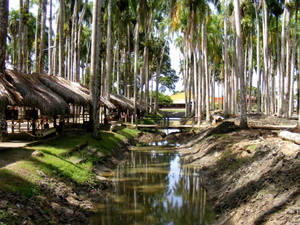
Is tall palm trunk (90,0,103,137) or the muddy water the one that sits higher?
tall palm trunk (90,0,103,137)

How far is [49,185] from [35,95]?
20.2 feet

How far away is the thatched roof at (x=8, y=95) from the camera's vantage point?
11266 mm

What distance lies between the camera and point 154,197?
1070 cm

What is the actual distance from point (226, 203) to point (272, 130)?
459 inches

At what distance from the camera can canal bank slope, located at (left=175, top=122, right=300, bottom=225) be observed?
693 centimetres

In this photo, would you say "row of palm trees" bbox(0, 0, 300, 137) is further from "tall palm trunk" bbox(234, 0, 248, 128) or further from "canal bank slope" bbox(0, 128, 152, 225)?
"canal bank slope" bbox(0, 128, 152, 225)

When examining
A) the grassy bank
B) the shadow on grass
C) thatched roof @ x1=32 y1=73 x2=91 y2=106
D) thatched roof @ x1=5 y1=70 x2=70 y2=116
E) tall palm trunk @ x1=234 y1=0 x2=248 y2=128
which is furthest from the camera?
tall palm trunk @ x1=234 y1=0 x2=248 y2=128

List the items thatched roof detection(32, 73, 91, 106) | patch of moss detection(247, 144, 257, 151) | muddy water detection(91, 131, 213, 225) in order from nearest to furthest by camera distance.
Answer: muddy water detection(91, 131, 213, 225) < patch of moss detection(247, 144, 257, 151) < thatched roof detection(32, 73, 91, 106)

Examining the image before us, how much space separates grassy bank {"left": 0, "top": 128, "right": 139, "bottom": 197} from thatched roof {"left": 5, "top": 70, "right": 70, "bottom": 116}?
1.64 m

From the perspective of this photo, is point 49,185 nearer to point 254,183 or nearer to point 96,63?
point 254,183

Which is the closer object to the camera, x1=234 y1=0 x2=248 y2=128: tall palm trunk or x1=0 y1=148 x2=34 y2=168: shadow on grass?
x1=0 y1=148 x2=34 y2=168: shadow on grass

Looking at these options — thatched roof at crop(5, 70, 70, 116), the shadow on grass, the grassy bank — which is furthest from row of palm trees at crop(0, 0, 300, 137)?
the shadow on grass

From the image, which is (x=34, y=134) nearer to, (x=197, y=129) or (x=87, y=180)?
(x=87, y=180)

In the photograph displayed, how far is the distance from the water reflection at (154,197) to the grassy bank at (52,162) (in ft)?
4.09
